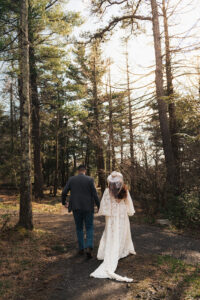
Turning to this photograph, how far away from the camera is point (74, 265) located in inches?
193

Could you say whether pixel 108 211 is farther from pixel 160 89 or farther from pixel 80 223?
pixel 160 89

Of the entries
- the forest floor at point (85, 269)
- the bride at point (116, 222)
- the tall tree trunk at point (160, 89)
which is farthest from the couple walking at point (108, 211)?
the tall tree trunk at point (160, 89)

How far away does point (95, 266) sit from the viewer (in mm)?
4730

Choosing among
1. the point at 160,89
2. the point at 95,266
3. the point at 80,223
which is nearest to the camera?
the point at 95,266

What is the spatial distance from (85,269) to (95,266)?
0.22 metres

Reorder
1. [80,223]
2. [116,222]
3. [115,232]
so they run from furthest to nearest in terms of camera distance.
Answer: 1. [80,223]
2. [116,222]
3. [115,232]

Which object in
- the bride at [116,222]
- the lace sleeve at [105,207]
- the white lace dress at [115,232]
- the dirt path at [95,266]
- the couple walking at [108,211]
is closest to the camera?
the dirt path at [95,266]

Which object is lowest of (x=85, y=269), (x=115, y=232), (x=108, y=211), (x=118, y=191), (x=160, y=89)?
(x=85, y=269)

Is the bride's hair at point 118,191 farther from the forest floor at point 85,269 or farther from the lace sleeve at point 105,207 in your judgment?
the forest floor at point 85,269

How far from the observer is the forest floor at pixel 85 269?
3.64 metres

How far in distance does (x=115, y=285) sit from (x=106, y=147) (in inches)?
386

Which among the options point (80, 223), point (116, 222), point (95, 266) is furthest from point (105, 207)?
point (95, 266)

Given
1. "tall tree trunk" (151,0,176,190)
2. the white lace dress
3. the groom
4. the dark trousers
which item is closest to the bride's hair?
the white lace dress

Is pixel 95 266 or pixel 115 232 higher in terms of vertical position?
pixel 115 232
